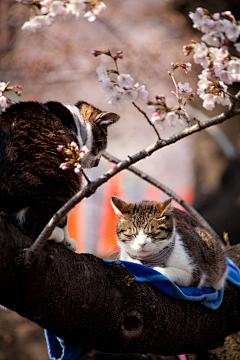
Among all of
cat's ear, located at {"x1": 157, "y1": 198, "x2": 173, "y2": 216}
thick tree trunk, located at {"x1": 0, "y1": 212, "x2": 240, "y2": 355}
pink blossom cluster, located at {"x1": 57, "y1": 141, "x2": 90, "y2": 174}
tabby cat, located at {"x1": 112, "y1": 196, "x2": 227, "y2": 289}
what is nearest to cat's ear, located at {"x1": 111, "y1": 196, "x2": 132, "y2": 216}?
tabby cat, located at {"x1": 112, "y1": 196, "x2": 227, "y2": 289}

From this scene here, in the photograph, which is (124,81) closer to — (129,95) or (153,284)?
(129,95)

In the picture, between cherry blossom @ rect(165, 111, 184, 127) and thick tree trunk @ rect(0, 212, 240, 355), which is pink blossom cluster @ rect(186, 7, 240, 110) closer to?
cherry blossom @ rect(165, 111, 184, 127)

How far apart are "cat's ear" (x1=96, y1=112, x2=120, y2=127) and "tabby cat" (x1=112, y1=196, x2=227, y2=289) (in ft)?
1.50

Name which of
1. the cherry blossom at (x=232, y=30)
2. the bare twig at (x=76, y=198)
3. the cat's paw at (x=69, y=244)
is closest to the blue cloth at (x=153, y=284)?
the cat's paw at (x=69, y=244)

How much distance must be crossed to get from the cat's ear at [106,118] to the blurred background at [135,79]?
276 cm

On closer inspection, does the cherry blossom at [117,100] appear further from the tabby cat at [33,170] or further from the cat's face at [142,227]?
the cat's face at [142,227]

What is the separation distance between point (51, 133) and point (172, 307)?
0.94 metres

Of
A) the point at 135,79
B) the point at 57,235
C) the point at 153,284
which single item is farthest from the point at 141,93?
the point at 135,79

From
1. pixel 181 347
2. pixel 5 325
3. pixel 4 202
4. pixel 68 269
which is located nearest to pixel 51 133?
pixel 4 202

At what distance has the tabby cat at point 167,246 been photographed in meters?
1.79

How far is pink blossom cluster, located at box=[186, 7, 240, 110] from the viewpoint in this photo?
101cm

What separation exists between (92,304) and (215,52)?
0.97 metres

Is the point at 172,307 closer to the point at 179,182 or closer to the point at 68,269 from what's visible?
the point at 68,269

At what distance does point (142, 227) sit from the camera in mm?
1860
